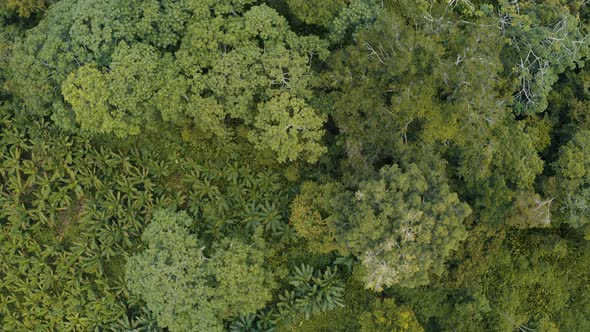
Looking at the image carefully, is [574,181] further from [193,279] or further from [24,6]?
[24,6]

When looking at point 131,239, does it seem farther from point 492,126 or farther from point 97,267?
point 492,126

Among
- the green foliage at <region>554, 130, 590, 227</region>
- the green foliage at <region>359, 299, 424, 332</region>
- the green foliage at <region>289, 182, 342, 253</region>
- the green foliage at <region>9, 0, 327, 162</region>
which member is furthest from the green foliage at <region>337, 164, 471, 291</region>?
the green foliage at <region>554, 130, 590, 227</region>

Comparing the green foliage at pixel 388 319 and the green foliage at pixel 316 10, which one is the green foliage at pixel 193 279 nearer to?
the green foliage at pixel 388 319

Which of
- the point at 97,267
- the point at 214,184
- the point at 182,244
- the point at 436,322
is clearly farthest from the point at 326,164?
the point at 97,267

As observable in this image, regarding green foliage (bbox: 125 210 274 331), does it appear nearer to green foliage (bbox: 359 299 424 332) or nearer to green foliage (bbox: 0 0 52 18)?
green foliage (bbox: 359 299 424 332)

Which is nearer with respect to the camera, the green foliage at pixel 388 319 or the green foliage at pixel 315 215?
the green foliage at pixel 315 215

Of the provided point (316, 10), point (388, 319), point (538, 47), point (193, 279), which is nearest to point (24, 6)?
point (316, 10)

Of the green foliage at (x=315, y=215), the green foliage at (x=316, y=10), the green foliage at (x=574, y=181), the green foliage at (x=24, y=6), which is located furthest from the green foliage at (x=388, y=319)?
the green foliage at (x=24, y=6)
